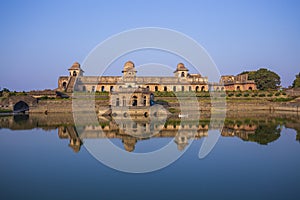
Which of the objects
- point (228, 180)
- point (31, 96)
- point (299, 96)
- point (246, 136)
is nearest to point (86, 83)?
point (31, 96)

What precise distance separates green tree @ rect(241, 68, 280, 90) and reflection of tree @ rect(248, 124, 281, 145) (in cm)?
3448

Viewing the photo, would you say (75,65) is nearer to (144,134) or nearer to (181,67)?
(181,67)

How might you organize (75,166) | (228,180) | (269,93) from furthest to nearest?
(269,93), (75,166), (228,180)

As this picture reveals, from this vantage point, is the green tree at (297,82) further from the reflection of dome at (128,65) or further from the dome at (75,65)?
the dome at (75,65)

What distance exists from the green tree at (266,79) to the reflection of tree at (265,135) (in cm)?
3448

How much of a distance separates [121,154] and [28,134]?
848cm

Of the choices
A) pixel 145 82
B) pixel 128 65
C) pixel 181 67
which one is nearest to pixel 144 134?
pixel 128 65

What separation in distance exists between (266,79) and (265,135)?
38420 mm

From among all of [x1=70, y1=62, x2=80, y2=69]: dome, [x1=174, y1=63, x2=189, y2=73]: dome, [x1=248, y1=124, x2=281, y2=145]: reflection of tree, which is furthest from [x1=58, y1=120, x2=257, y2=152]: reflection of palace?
[x1=70, y1=62, x2=80, y2=69]: dome

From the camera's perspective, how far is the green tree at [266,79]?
54031 millimetres

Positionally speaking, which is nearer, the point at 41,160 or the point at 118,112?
the point at 41,160

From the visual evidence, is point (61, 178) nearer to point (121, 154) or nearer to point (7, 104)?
point (121, 154)

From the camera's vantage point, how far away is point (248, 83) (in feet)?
166

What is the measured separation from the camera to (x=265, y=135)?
724 inches
